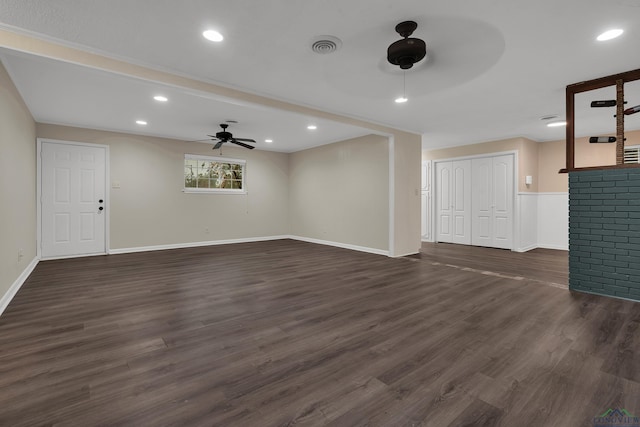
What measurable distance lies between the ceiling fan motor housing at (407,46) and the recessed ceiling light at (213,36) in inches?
56.9

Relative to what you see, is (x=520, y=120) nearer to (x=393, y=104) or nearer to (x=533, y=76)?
(x=533, y=76)

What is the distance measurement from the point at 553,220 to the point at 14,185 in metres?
9.43

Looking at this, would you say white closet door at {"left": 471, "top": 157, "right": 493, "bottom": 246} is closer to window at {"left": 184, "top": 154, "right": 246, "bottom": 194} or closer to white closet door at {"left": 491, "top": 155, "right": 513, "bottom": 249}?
white closet door at {"left": 491, "top": 155, "right": 513, "bottom": 249}

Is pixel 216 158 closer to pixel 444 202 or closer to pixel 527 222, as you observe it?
pixel 444 202

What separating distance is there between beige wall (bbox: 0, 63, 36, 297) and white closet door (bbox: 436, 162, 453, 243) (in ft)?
26.0

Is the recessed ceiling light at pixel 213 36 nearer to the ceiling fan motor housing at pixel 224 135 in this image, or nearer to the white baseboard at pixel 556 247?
the ceiling fan motor housing at pixel 224 135

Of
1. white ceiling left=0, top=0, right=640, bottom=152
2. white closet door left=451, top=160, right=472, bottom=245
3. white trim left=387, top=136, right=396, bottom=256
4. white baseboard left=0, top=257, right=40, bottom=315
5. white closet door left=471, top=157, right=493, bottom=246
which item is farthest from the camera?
white closet door left=451, top=160, right=472, bottom=245

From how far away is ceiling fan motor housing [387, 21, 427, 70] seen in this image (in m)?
2.37

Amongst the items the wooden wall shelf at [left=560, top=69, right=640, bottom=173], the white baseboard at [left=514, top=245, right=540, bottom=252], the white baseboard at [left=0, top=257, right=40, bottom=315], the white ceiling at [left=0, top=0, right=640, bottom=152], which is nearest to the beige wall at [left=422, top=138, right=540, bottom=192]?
the white baseboard at [left=514, top=245, right=540, bottom=252]

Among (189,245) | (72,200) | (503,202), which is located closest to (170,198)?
(189,245)

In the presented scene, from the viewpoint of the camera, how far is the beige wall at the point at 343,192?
617 cm

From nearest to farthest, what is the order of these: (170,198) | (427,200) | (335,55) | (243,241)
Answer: (335,55) → (170,198) → (243,241) → (427,200)

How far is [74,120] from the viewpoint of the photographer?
536 cm

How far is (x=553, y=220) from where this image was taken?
6766 millimetres
